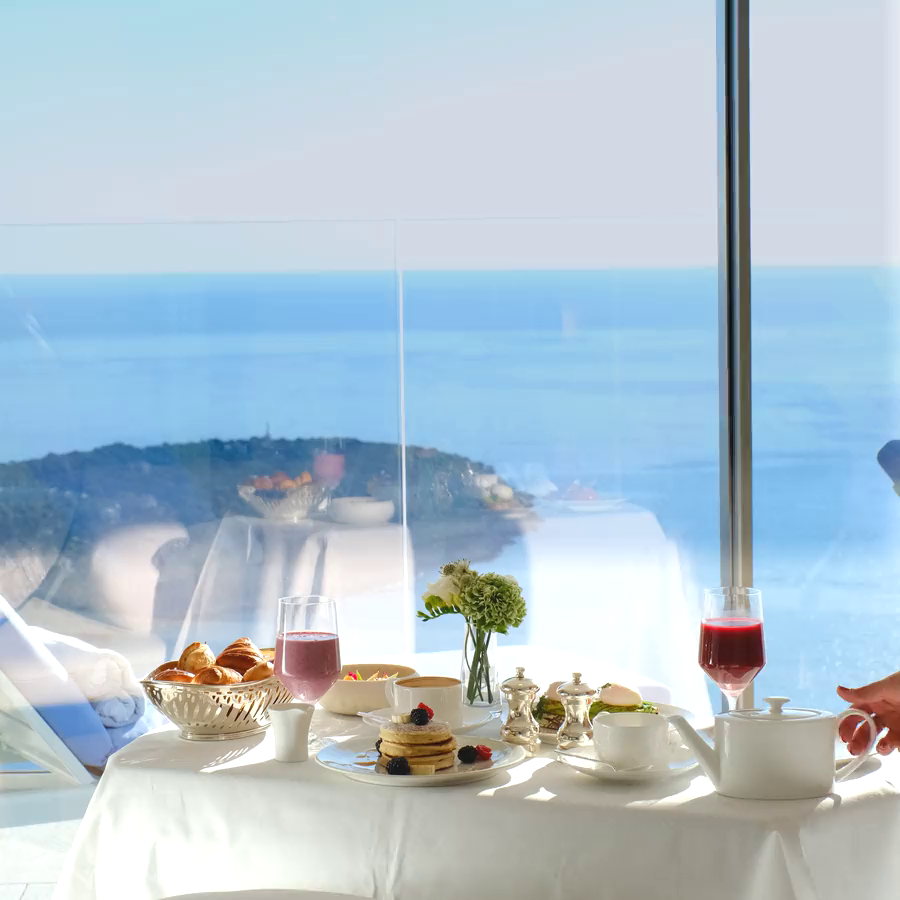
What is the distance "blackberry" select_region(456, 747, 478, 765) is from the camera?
130 centimetres

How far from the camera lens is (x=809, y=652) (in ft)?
11.4

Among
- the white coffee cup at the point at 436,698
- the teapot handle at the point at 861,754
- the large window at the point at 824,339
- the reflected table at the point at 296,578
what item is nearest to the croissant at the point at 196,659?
the white coffee cup at the point at 436,698

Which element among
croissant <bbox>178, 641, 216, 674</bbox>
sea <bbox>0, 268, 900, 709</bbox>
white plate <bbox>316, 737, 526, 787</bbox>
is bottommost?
white plate <bbox>316, 737, 526, 787</bbox>

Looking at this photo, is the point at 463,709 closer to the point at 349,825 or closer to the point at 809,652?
the point at 349,825

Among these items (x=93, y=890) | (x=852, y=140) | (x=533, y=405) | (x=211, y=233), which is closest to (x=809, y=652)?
(x=533, y=405)

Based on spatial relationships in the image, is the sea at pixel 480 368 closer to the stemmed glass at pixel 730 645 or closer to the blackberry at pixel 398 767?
the stemmed glass at pixel 730 645

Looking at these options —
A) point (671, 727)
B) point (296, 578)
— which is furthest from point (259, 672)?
point (296, 578)

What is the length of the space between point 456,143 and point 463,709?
2.03 m

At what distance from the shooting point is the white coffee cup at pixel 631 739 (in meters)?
1.27

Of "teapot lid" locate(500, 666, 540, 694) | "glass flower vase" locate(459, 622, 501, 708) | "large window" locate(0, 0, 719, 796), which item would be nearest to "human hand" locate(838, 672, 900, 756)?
"teapot lid" locate(500, 666, 540, 694)

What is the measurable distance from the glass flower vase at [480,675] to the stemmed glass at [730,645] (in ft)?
0.96

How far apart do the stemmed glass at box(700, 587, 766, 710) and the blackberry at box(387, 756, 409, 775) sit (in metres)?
0.40

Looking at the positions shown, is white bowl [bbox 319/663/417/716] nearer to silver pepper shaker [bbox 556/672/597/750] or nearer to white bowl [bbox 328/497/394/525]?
silver pepper shaker [bbox 556/672/597/750]

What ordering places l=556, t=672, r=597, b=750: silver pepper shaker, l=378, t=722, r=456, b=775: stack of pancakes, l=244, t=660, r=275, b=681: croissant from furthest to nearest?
1. l=244, t=660, r=275, b=681: croissant
2. l=556, t=672, r=597, b=750: silver pepper shaker
3. l=378, t=722, r=456, b=775: stack of pancakes
